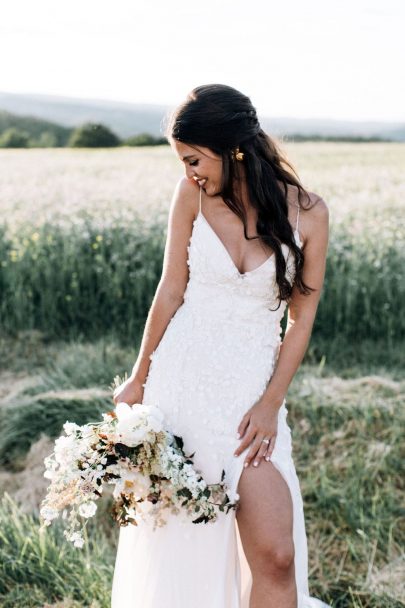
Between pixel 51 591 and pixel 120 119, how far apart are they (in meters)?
14.6

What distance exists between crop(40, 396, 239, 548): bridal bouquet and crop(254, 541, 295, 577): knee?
19cm

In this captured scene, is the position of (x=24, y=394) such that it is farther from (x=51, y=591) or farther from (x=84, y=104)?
(x=84, y=104)

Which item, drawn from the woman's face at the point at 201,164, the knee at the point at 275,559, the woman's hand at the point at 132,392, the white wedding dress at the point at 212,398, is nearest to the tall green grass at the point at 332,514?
the white wedding dress at the point at 212,398

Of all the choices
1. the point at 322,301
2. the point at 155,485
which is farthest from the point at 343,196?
the point at 155,485

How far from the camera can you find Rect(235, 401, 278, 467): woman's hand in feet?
9.21

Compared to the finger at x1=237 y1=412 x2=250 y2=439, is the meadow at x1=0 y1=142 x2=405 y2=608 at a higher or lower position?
lower

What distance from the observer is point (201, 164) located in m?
2.88

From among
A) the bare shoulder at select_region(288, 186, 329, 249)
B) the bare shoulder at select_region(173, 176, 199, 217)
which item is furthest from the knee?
the bare shoulder at select_region(173, 176, 199, 217)

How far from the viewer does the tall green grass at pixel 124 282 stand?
24.9 feet

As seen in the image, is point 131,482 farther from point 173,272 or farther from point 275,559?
point 173,272

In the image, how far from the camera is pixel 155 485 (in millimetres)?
2721

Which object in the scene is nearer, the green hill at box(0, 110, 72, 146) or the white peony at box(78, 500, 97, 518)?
the white peony at box(78, 500, 97, 518)

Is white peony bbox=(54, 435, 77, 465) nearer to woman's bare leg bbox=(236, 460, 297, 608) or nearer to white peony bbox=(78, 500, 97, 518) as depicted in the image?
white peony bbox=(78, 500, 97, 518)

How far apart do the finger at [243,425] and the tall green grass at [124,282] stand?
15.1ft
